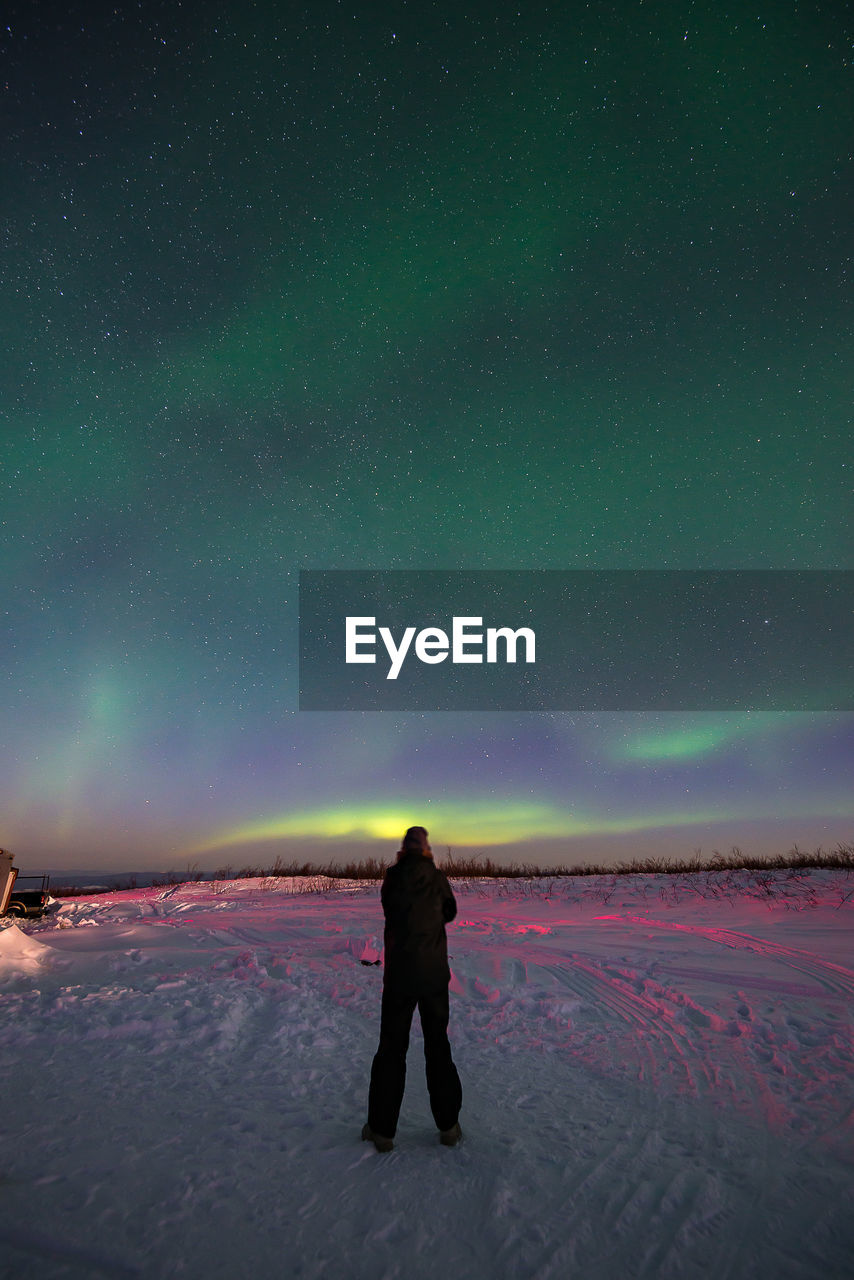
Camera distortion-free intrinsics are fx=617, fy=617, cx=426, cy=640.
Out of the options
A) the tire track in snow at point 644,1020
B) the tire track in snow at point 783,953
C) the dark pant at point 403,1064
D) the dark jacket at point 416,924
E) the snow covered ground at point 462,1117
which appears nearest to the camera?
the snow covered ground at point 462,1117

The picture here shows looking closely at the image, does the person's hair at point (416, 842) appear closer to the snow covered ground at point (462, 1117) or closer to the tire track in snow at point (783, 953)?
the snow covered ground at point (462, 1117)

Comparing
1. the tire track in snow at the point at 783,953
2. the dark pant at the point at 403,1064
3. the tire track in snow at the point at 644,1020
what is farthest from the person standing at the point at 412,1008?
the tire track in snow at the point at 783,953

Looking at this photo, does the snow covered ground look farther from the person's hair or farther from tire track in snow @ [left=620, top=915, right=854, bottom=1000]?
the person's hair

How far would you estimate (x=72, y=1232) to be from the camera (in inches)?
137

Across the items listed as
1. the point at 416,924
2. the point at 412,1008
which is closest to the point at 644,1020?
the point at 412,1008

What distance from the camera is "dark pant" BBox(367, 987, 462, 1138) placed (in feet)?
14.4

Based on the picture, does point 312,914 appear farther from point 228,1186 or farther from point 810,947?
point 228,1186

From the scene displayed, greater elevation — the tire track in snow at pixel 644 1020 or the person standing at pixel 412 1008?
the person standing at pixel 412 1008

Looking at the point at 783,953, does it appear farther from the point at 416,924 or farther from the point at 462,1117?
the point at 416,924

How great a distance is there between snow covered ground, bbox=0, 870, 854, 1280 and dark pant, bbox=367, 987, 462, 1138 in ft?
0.84

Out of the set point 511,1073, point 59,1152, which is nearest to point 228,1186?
point 59,1152

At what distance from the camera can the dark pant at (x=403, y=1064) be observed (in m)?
4.40

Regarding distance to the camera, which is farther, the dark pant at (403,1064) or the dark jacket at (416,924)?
the dark jacket at (416,924)

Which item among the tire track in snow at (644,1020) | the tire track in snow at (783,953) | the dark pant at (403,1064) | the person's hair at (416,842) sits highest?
the person's hair at (416,842)
